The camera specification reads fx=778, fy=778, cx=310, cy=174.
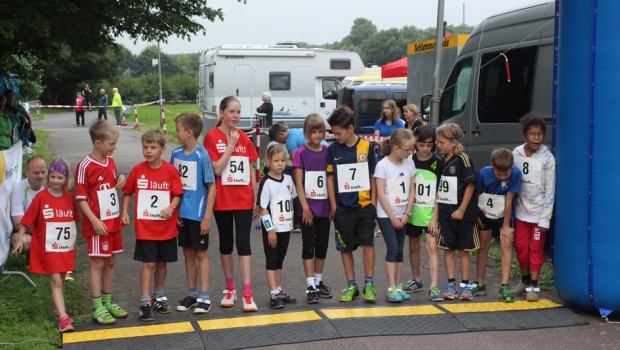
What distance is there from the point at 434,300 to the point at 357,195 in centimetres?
122

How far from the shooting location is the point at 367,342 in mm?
6031

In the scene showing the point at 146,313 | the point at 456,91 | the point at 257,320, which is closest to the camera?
the point at 257,320

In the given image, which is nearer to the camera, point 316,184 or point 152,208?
point 152,208

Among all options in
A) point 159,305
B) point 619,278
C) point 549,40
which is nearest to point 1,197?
point 159,305

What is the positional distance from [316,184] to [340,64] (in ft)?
66.8

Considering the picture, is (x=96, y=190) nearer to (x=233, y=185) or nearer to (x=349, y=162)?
(x=233, y=185)

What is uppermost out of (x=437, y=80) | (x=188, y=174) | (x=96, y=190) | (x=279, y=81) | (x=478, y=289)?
(x=279, y=81)

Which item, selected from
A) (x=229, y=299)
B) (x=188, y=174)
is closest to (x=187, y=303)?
(x=229, y=299)

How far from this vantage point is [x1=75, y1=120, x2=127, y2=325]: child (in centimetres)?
656

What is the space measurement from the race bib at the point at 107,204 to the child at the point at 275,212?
1285mm

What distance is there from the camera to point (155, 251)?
266 inches

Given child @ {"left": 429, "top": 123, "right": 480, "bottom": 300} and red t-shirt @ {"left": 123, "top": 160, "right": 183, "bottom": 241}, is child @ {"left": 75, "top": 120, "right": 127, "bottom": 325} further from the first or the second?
child @ {"left": 429, "top": 123, "right": 480, "bottom": 300}

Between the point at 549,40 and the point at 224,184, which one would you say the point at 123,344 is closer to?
the point at 224,184

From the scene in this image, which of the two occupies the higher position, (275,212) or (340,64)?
(340,64)
